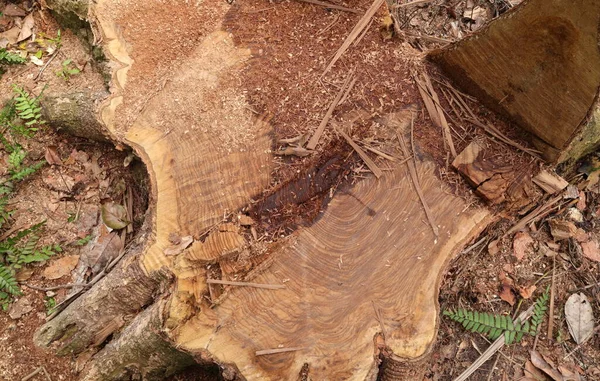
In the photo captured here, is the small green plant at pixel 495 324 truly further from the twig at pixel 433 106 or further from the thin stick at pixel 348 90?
the thin stick at pixel 348 90

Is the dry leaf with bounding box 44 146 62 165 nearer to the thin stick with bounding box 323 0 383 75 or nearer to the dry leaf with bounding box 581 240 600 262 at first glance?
the thin stick with bounding box 323 0 383 75

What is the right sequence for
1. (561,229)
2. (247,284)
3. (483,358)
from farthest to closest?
(561,229) → (483,358) → (247,284)

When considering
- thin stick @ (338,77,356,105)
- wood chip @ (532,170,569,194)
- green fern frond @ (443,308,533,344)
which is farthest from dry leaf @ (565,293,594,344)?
thin stick @ (338,77,356,105)

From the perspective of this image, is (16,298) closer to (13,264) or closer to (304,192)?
(13,264)

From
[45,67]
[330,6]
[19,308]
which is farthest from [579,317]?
[45,67]

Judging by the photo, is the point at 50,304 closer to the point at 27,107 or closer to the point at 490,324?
the point at 27,107
